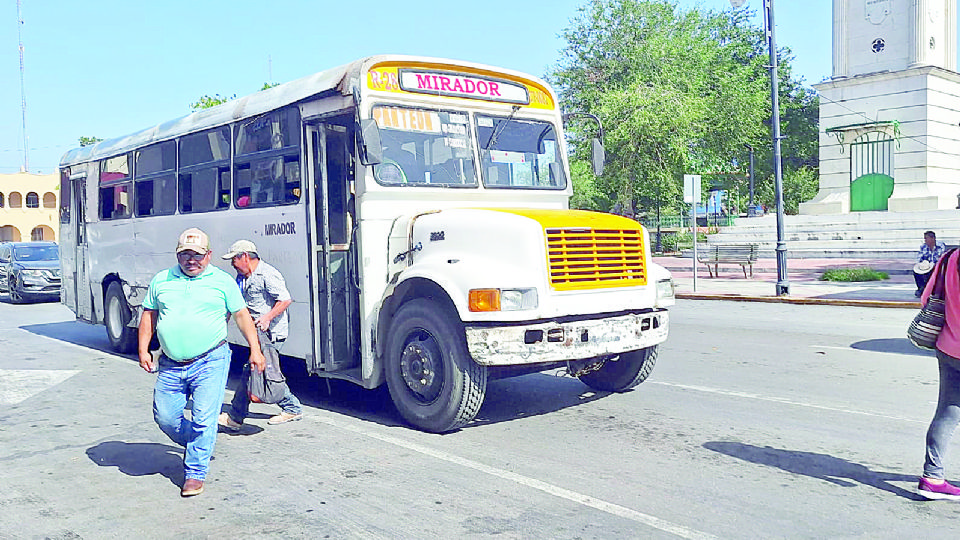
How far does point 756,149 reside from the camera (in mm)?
49750

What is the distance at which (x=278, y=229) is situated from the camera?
820cm

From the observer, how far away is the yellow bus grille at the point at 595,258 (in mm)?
6523

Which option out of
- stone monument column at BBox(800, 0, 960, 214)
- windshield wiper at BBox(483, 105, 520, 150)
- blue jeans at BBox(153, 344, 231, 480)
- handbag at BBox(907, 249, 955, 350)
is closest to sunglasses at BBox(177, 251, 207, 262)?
blue jeans at BBox(153, 344, 231, 480)

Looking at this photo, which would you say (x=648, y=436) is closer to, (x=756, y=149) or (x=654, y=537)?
(x=654, y=537)

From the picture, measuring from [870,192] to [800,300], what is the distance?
1617cm

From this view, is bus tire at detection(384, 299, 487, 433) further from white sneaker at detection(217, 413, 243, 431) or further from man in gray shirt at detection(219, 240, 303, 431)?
white sneaker at detection(217, 413, 243, 431)

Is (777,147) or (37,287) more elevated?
(777,147)

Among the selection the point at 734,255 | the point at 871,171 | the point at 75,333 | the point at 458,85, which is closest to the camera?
the point at 458,85

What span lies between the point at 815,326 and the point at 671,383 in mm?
6518

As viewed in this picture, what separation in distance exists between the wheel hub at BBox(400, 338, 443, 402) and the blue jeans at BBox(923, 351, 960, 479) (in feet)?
11.1

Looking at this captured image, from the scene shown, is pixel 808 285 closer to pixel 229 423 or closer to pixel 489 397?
pixel 489 397

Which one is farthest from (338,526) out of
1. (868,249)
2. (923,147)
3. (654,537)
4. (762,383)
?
(923,147)

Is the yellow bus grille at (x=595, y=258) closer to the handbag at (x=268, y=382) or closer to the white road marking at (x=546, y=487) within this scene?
the white road marking at (x=546, y=487)

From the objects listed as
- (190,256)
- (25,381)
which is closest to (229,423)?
(190,256)
